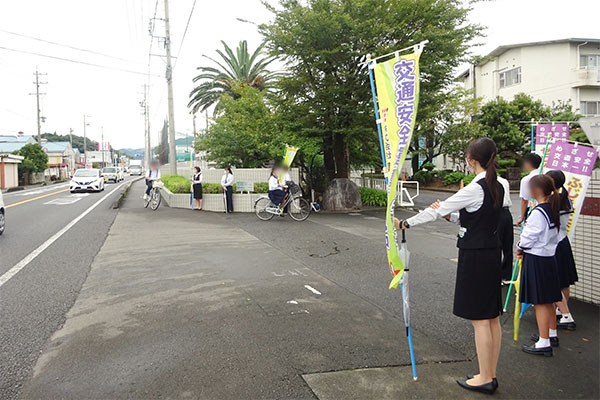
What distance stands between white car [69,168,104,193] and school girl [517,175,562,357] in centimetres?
2640

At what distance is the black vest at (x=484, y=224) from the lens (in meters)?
3.21

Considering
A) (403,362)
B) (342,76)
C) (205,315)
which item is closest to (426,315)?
(403,362)

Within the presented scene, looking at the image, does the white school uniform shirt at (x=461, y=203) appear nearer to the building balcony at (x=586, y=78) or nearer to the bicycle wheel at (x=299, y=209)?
the bicycle wheel at (x=299, y=209)

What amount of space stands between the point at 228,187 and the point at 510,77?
26.4 m

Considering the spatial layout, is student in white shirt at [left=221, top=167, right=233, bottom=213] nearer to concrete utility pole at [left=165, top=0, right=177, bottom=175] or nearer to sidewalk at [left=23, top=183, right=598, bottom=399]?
concrete utility pole at [left=165, top=0, right=177, bottom=175]

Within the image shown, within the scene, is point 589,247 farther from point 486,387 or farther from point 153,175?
point 153,175

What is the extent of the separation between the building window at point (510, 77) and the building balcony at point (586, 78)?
368 cm

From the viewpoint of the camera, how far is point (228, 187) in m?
15.3

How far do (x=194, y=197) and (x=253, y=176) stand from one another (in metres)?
2.41

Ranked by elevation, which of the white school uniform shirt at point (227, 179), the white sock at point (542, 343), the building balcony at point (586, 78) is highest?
the building balcony at point (586, 78)

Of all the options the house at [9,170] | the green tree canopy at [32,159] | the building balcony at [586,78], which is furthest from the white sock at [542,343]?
the green tree canopy at [32,159]

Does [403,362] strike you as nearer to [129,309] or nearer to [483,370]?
[483,370]

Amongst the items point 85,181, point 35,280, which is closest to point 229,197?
point 35,280

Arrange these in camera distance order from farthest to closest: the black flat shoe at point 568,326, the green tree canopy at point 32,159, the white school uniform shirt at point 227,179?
1. the green tree canopy at point 32,159
2. the white school uniform shirt at point 227,179
3. the black flat shoe at point 568,326
